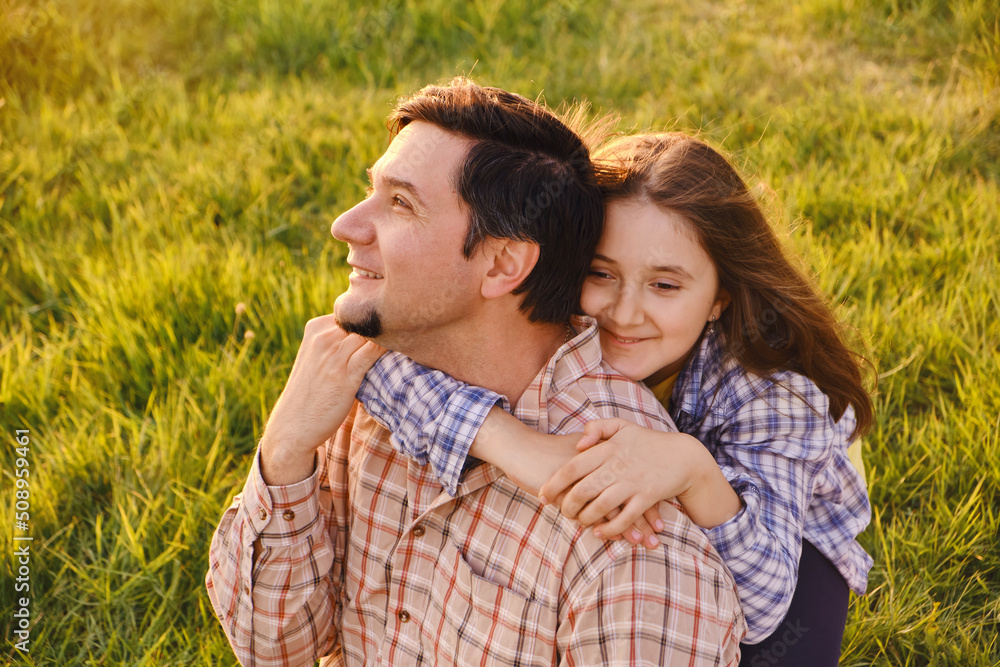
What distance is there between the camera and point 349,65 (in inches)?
231

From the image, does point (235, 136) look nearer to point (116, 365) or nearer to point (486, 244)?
point (116, 365)

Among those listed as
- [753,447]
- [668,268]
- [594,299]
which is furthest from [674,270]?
[753,447]

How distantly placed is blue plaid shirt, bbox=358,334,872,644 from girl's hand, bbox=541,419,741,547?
0.14 metres

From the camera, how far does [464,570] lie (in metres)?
1.81

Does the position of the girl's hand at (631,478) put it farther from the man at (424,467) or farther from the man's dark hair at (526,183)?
the man's dark hair at (526,183)

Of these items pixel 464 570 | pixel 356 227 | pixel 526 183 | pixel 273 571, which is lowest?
pixel 273 571

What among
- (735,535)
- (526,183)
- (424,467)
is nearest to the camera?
(735,535)

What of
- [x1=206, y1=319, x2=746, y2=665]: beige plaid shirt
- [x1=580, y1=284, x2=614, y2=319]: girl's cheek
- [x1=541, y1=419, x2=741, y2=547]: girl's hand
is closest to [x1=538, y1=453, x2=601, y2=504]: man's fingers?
[x1=541, y1=419, x2=741, y2=547]: girl's hand

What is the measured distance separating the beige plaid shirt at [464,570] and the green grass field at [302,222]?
0.67 metres

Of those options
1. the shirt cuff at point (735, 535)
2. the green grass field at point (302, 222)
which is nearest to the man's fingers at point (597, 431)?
the shirt cuff at point (735, 535)

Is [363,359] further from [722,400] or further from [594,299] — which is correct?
[722,400]

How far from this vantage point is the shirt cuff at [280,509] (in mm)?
1898

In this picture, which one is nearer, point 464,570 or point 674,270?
point 464,570

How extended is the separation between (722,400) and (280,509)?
4.06 ft
